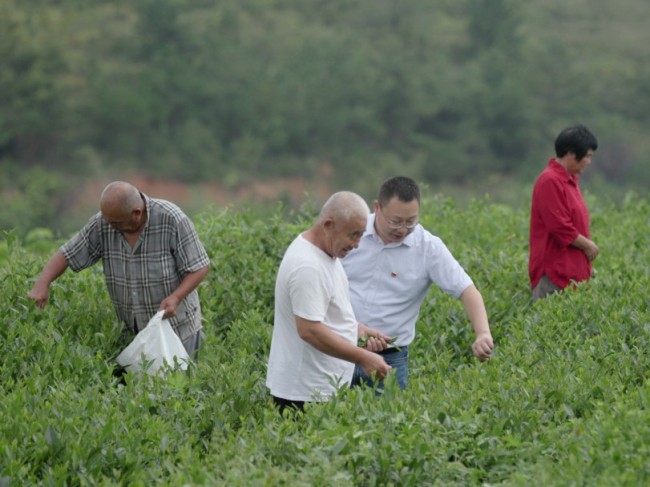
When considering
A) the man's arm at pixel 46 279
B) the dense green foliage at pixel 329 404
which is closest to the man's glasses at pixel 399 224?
the dense green foliage at pixel 329 404

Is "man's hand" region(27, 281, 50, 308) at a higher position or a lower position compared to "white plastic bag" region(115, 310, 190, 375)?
higher

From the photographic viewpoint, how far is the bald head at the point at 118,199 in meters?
6.19

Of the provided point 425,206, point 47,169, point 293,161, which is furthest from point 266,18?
point 425,206

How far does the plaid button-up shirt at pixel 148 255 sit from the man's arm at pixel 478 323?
5.29 ft

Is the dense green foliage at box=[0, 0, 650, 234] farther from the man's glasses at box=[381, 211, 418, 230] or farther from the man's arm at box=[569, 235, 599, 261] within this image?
the man's glasses at box=[381, 211, 418, 230]

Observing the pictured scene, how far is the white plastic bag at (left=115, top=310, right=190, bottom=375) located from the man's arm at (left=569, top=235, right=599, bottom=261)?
10.0 ft

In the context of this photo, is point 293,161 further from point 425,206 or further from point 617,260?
point 617,260

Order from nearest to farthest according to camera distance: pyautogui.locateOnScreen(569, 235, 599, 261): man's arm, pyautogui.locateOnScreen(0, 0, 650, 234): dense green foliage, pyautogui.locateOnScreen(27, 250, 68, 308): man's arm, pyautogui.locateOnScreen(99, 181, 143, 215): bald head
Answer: pyautogui.locateOnScreen(99, 181, 143, 215): bald head → pyautogui.locateOnScreen(27, 250, 68, 308): man's arm → pyautogui.locateOnScreen(569, 235, 599, 261): man's arm → pyautogui.locateOnScreen(0, 0, 650, 234): dense green foliage

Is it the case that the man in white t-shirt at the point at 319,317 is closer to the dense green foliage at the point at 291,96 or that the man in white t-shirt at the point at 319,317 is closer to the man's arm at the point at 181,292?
the man's arm at the point at 181,292

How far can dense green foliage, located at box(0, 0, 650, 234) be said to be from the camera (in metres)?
42.9

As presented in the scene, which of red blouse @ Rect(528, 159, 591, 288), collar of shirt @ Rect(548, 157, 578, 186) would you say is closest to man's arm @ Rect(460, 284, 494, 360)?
red blouse @ Rect(528, 159, 591, 288)

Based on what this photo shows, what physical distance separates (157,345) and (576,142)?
11.0 ft

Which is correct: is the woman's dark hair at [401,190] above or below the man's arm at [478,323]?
above

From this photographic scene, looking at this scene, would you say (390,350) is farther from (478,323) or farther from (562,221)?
(562,221)
